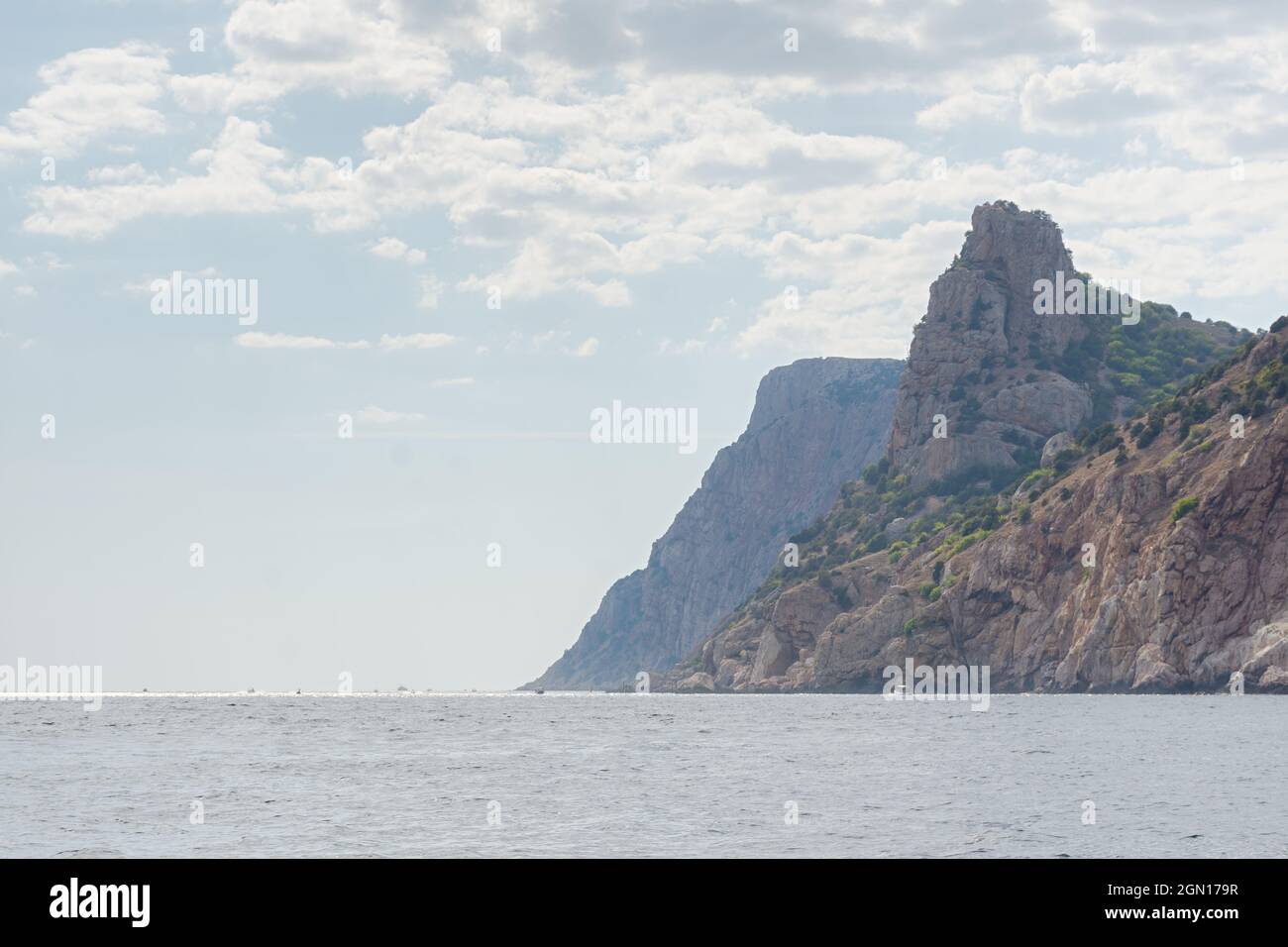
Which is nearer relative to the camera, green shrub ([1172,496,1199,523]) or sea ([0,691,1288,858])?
sea ([0,691,1288,858])

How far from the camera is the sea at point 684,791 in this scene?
4841 cm

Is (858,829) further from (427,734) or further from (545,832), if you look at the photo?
(427,734)

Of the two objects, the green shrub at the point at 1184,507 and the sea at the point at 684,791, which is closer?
the sea at the point at 684,791

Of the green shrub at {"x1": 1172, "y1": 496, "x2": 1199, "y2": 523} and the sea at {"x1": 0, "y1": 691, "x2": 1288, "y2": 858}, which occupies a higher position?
the green shrub at {"x1": 1172, "y1": 496, "x2": 1199, "y2": 523}

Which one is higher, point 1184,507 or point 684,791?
point 1184,507

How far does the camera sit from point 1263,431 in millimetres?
166875

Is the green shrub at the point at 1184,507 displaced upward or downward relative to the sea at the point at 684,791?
upward

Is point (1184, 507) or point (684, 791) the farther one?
point (1184, 507)

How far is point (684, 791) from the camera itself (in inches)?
2645

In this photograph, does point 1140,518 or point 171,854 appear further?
point 1140,518

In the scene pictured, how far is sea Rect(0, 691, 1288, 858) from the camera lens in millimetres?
48406

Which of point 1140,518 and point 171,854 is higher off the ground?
point 1140,518
